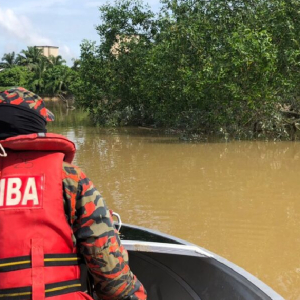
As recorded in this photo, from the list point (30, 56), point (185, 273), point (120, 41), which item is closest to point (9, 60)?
point (30, 56)

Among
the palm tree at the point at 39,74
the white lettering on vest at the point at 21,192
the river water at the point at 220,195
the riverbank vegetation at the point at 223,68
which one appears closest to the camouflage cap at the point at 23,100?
the white lettering on vest at the point at 21,192

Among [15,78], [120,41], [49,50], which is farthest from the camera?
[49,50]

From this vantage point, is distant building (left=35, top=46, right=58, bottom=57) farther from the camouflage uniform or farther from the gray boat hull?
the camouflage uniform

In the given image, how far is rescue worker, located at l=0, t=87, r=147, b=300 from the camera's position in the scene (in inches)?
59.9

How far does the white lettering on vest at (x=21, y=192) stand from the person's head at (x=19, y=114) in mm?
159

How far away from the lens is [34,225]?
1.53 metres

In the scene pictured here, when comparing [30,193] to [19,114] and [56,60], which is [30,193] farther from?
[56,60]

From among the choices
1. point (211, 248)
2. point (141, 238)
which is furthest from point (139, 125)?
point (141, 238)

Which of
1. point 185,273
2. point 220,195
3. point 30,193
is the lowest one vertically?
point 220,195

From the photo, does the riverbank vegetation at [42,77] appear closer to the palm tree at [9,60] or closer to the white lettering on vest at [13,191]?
the palm tree at [9,60]

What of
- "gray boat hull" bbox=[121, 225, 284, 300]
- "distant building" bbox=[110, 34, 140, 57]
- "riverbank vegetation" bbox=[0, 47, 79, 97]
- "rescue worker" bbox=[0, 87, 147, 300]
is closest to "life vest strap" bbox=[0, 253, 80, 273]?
"rescue worker" bbox=[0, 87, 147, 300]

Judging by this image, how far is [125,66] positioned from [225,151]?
9.75 metres

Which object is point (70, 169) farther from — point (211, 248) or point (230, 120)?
point (230, 120)

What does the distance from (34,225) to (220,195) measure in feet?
22.7
